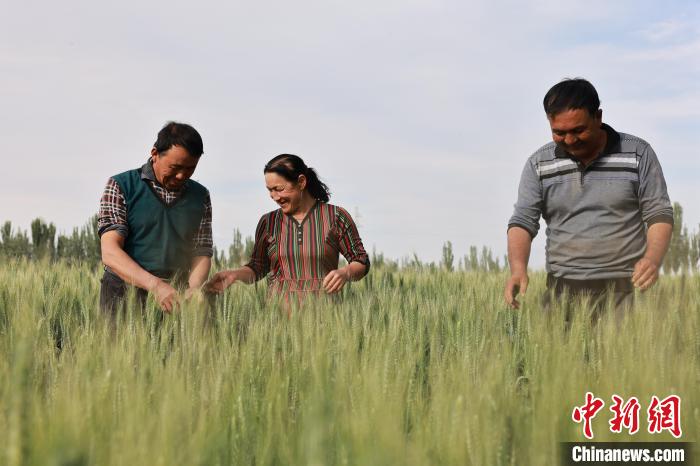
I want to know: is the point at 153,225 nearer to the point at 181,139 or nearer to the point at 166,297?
the point at 181,139

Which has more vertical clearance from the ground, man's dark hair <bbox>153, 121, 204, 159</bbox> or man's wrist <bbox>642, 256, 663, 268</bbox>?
man's dark hair <bbox>153, 121, 204, 159</bbox>

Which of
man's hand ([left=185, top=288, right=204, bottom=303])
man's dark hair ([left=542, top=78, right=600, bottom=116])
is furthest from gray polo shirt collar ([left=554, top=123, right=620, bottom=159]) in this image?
man's hand ([left=185, top=288, right=204, bottom=303])

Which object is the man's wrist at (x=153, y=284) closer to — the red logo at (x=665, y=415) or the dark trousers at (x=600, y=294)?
the dark trousers at (x=600, y=294)

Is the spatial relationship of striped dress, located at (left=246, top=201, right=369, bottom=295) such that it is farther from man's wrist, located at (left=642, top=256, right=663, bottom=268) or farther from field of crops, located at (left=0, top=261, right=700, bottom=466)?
man's wrist, located at (left=642, top=256, right=663, bottom=268)

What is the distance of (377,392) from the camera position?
4.78 ft

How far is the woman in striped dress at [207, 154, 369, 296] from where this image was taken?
3.33 meters

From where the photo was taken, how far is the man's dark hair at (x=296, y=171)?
3.33 meters

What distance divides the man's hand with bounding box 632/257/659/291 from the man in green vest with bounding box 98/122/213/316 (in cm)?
167

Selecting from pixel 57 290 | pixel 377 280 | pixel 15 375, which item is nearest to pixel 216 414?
pixel 15 375

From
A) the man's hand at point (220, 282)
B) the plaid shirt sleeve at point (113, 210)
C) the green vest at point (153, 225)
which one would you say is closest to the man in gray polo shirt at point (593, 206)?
the man's hand at point (220, 282)

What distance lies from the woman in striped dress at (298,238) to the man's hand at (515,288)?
0.69m
